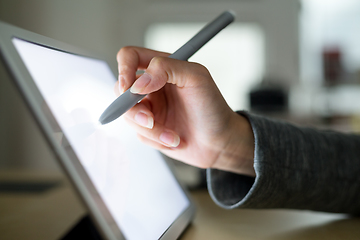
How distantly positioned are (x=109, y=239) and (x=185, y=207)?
17 cm

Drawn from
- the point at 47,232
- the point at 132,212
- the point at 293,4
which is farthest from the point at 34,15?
the point at 132,212

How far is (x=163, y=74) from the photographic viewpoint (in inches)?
10.2

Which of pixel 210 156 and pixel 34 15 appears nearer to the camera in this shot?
pixel 210 156

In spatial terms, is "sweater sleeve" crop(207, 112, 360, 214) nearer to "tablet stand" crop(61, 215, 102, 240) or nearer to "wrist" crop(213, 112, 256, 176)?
"wrist" crop(213, 112, 256, 176)

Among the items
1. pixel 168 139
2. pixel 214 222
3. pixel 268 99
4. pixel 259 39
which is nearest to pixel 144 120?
pixel 168 139

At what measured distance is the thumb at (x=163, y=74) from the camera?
256 mm

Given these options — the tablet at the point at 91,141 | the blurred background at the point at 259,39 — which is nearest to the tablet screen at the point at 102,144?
the tablet at the point at 91,141

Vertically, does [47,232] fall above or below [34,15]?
below

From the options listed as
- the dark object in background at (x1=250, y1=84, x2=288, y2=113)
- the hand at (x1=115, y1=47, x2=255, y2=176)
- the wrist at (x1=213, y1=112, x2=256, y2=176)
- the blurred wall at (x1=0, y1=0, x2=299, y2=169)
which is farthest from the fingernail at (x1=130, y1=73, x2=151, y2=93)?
the blurred wall at (x1=0, y1=0, x2=299, y2=169)

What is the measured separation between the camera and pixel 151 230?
0.27 metres

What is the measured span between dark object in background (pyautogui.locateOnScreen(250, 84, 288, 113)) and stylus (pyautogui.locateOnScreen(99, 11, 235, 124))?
4.36 feet

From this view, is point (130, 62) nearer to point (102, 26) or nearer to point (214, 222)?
point (214, 222)

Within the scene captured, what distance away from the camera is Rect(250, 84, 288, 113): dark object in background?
1.62m

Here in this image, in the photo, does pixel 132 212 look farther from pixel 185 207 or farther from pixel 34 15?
pixel 34 15
